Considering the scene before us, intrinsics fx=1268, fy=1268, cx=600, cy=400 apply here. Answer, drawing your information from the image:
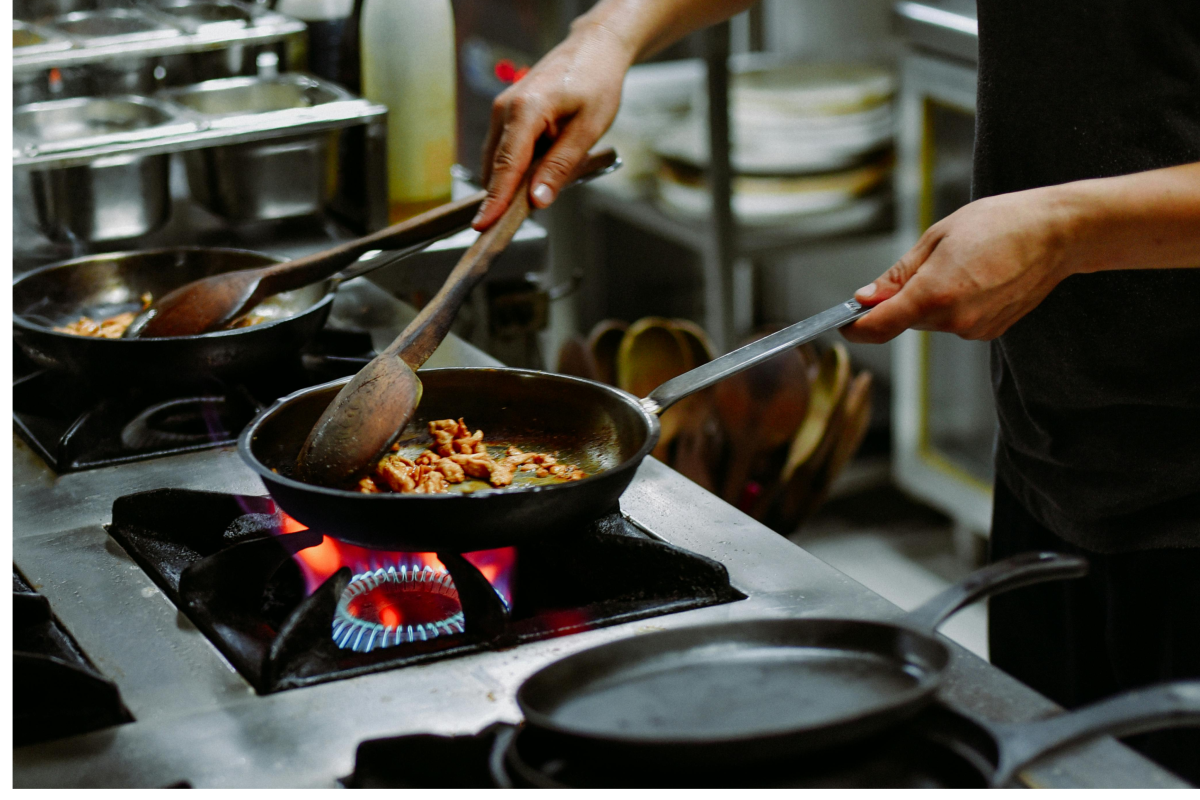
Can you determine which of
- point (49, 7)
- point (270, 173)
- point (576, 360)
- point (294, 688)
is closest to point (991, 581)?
point (294, 688)

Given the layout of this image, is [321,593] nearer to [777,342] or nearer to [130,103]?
[777,342]

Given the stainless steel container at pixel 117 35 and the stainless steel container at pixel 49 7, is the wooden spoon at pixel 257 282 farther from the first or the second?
the stainless steel container at pixel 49 7

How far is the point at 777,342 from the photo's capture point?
0.88m

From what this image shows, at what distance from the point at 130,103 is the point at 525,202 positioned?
0.60 metres

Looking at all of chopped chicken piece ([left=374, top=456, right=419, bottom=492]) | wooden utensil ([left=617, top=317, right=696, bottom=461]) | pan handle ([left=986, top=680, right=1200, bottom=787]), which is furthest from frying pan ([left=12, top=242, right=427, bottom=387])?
pan handle ([left=986, top=680, right=1200, bottom=787])

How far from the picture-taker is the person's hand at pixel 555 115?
1183mm

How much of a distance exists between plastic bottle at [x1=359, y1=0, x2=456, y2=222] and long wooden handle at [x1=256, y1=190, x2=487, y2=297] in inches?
13.5

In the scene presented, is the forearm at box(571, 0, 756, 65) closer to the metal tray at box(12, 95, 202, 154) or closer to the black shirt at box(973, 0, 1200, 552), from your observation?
the black shirt at box(973, 0, 1200, 552)

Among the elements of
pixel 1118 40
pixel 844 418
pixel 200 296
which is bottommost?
pixel 844 418

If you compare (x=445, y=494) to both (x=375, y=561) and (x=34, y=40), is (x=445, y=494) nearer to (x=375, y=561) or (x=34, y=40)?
(x=375, y=561)

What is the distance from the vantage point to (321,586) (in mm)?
789

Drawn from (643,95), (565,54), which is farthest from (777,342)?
(643,95)

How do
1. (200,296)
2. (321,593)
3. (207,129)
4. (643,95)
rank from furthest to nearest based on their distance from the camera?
(643,95) → (207,129) → (200,296) → (321,593)

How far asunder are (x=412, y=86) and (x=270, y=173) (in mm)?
207
